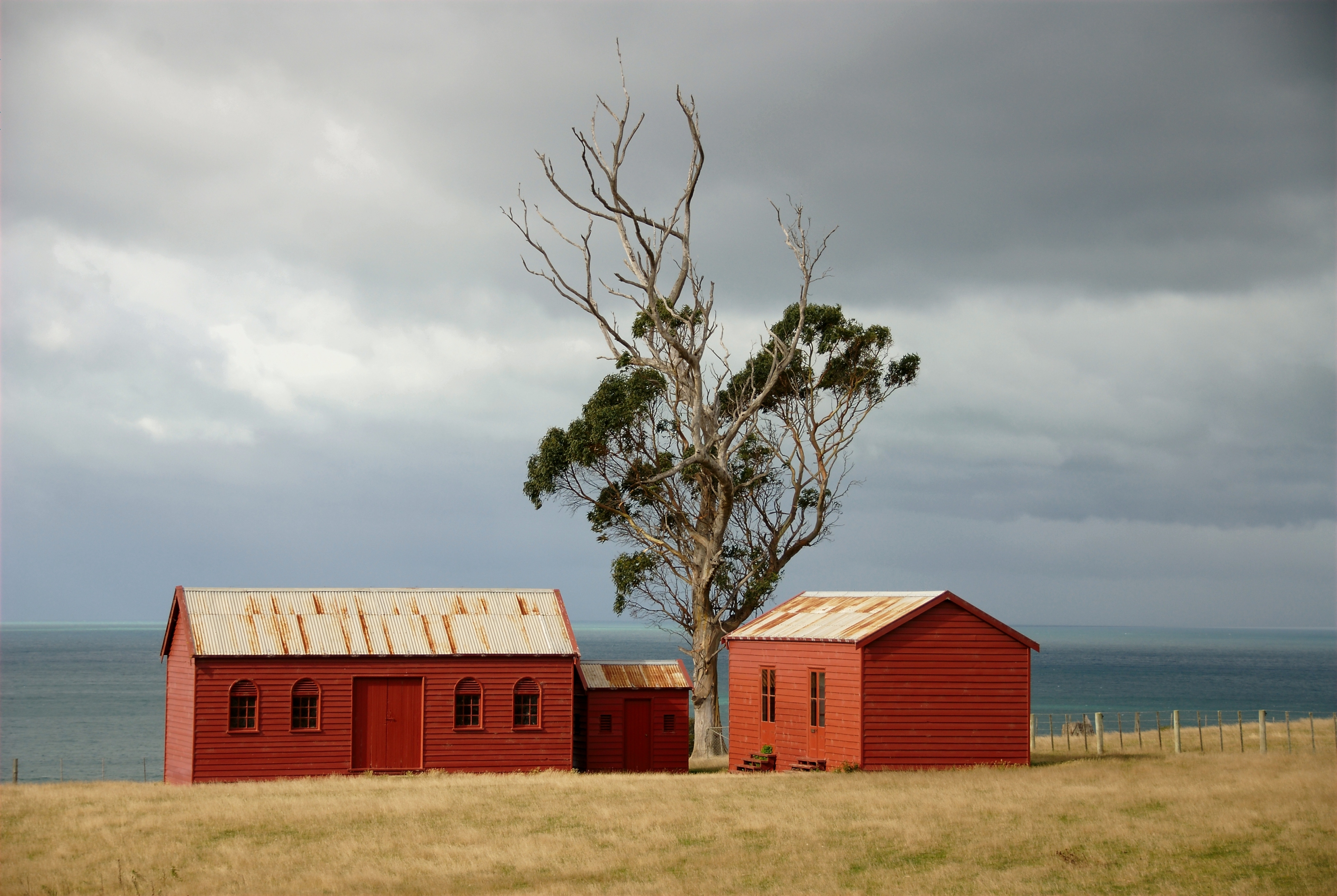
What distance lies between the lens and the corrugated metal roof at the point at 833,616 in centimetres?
3142

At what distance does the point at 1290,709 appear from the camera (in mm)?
112625

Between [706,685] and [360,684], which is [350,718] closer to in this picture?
[360,684]

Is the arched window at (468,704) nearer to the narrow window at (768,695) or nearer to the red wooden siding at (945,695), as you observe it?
the narrow window at (768,695)

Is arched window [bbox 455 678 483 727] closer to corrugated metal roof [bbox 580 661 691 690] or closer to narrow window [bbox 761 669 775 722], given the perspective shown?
corrugated metal roof [bbox 580 661 691 690]

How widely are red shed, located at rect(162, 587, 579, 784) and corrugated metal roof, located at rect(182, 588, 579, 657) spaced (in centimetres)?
4

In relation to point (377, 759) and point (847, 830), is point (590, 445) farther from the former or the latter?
point (847, 830)

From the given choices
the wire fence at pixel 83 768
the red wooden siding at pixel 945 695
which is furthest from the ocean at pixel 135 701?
the red wooden siding at pixel 945 695

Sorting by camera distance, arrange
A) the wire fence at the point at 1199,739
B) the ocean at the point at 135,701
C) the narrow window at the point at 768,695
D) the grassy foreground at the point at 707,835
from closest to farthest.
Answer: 1. the grassy foreground at the point at 707,835
2. the narrow window at the point at 768,695
3. the wire fence at the point at 1199,739
4. the ocean at the point at 135,701

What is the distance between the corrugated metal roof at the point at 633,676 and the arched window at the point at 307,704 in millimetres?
7599

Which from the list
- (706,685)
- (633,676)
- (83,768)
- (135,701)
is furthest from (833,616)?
(135,701)

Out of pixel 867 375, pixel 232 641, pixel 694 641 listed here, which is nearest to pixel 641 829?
pixel 232 641

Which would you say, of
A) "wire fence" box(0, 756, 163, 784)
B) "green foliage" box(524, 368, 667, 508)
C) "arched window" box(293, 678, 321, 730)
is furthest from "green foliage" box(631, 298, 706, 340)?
"wire fence" box(0, 756, 163, 784)

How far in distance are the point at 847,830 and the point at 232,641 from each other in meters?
17.6

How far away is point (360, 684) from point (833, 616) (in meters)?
12.4
